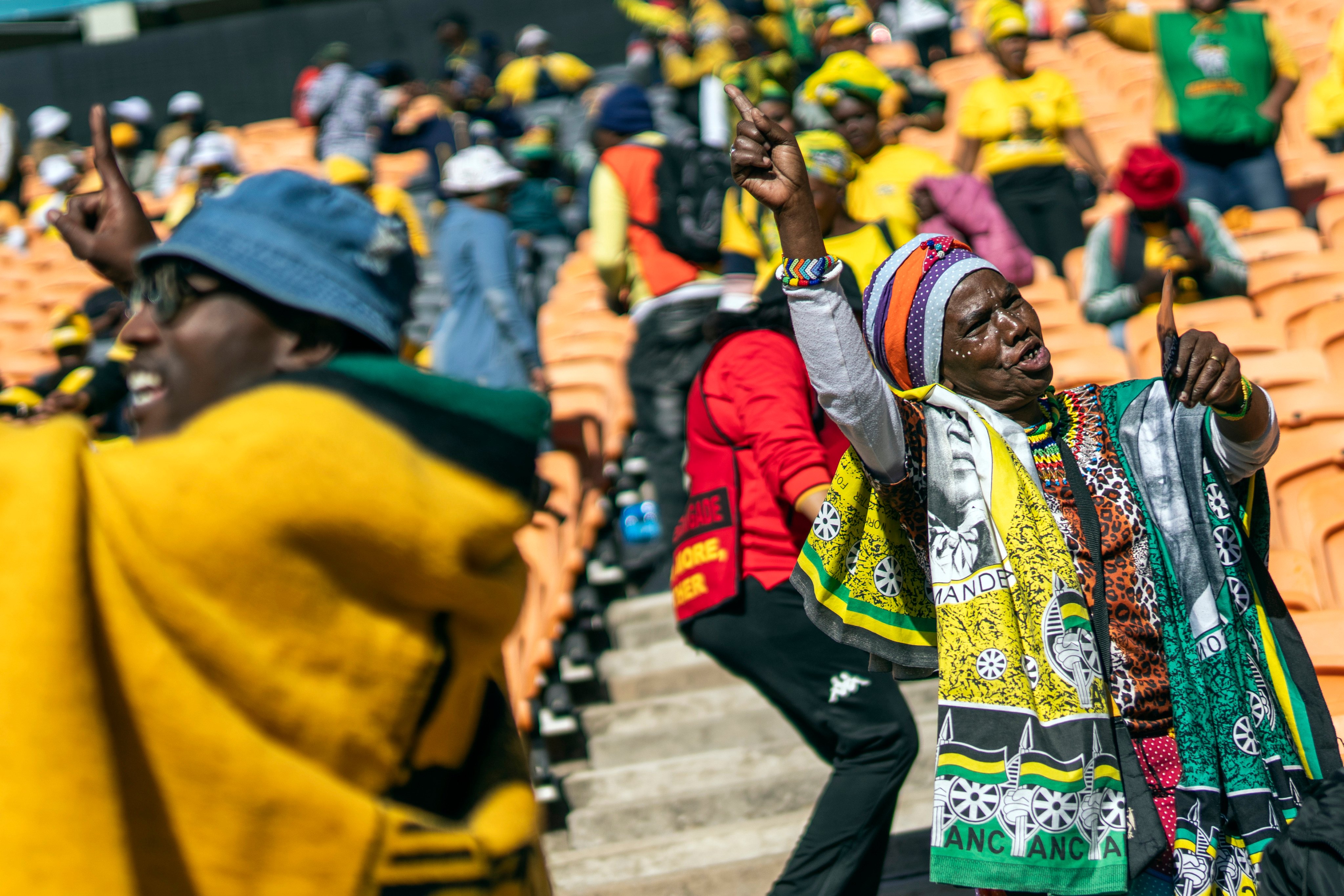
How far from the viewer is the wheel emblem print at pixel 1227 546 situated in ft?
7.09

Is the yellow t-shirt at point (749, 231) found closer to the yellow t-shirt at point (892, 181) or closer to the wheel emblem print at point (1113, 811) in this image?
the yellow t-shirt at point (892, 181)

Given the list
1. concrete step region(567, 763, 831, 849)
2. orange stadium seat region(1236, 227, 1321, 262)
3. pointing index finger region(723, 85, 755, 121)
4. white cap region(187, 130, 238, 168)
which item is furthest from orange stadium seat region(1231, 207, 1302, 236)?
white cap region(187, 130, 238, 168)

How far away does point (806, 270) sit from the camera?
2.03 meters

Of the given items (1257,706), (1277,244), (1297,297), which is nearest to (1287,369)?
(1297,297)

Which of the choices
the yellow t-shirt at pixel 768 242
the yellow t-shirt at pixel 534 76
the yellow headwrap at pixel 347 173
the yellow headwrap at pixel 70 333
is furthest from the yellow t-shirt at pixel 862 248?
the yellow t-shirt at pixel 534 76

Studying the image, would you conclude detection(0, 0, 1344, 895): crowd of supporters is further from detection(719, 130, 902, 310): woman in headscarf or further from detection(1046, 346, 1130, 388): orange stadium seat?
detection(1046, 346, 1130, 388): orange stadium seat

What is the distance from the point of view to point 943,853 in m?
1.98

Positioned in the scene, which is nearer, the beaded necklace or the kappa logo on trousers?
the beaded necklace

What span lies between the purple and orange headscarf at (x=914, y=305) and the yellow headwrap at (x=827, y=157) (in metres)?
1.35

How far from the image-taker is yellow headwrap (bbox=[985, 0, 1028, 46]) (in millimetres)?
6621

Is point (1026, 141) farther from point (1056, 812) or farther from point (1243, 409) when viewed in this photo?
point (1056, 812)

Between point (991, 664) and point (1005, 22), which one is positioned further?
point (1005, 22)

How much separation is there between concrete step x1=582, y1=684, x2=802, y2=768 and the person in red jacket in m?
1.29

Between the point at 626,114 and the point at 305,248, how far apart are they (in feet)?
13.9
